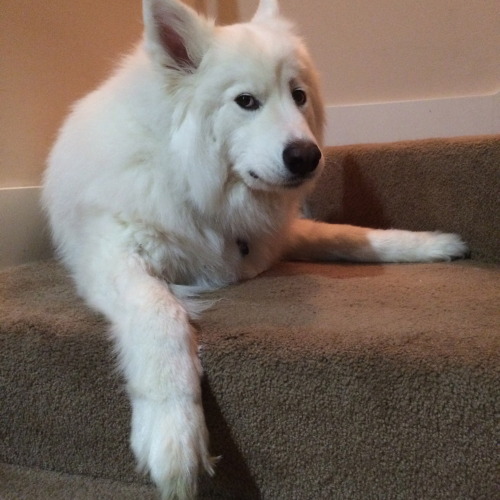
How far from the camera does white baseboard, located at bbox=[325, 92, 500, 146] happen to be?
233cm

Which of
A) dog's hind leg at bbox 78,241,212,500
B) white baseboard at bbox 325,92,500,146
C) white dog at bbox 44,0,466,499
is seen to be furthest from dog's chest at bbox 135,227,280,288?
white baseboard at bbox 325,92,500,146

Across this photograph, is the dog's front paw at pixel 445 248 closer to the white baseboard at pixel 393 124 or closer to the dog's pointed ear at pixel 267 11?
the dog's pointed ear at pixel 267 11

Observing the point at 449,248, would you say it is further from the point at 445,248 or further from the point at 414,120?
the point at 414,120

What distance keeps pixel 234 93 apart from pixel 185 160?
0.68 feet

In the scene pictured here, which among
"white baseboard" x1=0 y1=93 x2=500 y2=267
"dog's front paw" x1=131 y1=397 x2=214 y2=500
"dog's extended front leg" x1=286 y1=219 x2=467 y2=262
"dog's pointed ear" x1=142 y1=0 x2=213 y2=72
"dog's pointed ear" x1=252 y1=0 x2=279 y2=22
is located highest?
"dog's pointed ear" x1=252 y1=0 x2=279 y2=22

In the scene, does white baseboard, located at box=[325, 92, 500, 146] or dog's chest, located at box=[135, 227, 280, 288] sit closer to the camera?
dog's chest, located at box=[135, 227, 280, 288]

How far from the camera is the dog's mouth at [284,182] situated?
125 cm

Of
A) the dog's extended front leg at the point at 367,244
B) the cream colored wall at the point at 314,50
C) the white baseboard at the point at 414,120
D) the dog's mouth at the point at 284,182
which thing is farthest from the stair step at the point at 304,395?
the white baseboard at the point at 414,120

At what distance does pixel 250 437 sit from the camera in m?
0.92

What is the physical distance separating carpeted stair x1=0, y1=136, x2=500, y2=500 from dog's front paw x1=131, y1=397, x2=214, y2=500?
4.5 inches

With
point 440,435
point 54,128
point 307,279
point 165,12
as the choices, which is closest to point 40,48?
point 54,128

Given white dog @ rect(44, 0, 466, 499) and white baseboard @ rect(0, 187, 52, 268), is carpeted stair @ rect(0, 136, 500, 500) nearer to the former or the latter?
white dog @ rect(44, 0, 466, 499)

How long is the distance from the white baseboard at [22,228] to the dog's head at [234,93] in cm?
74

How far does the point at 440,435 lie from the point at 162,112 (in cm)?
97
